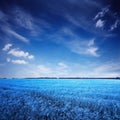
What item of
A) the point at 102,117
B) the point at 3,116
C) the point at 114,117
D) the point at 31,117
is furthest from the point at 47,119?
the point at 114,117

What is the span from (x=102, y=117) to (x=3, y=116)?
37.2 ft

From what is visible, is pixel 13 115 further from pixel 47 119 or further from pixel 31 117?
pixel 47 119

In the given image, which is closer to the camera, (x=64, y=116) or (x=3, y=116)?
(x=3, y=116)

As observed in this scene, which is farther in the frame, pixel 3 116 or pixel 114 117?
pixel 114 117

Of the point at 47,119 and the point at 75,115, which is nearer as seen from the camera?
the point at 47,119

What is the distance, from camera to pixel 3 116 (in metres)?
15.5

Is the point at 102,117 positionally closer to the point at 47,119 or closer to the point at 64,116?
the point at 64,116

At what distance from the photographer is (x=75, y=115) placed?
17.1m

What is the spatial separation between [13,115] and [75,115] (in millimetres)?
7278

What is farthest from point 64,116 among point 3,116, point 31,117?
point 3,116

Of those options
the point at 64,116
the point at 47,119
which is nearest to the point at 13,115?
the point at 47,119

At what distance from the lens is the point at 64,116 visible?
16578 millimetres

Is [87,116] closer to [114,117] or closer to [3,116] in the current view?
[114,117]

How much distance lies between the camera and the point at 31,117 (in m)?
15.6
